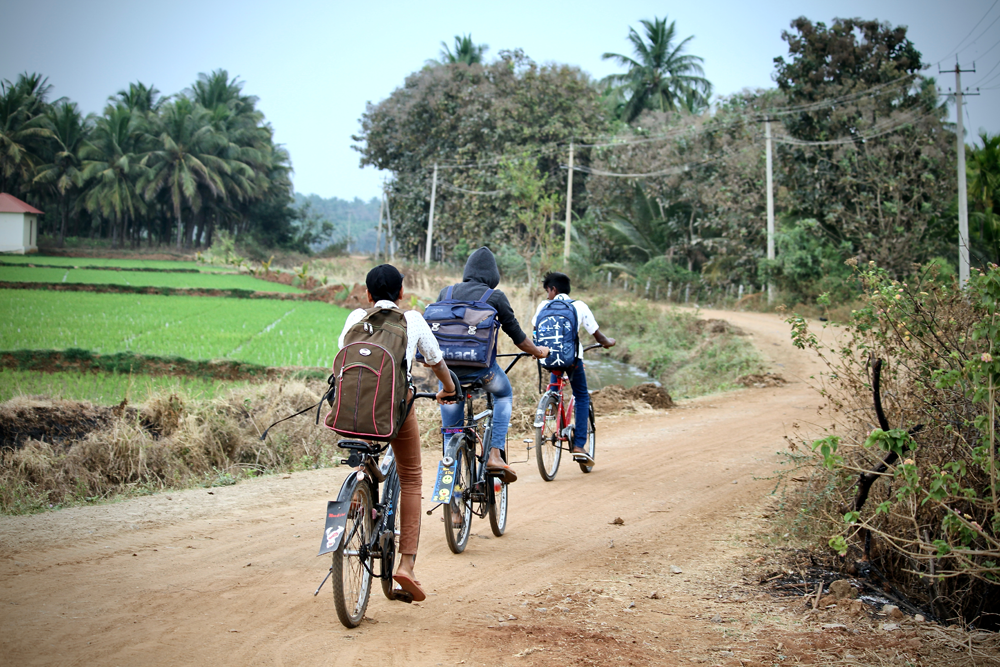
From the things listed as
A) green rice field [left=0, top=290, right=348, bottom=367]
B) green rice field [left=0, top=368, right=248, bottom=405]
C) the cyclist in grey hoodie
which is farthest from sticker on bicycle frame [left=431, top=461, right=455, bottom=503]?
green rice field [left=0, top=290, right=348, bottom=367]

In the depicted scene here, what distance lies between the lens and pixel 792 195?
28453mm

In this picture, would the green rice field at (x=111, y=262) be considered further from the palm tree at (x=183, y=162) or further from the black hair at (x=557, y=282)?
the black hair at (x=557, y=282)

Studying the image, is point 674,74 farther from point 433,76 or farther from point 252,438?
point 252,438

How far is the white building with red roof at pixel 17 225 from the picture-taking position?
17.4m

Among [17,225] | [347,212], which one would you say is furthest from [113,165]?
[347,212]

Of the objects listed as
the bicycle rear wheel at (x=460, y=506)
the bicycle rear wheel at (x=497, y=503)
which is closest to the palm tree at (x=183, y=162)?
the bicycle rear wheel at (x=497, y=503)

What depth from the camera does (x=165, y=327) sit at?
683 inches

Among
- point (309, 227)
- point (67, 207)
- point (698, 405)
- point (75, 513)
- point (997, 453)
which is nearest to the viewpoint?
point (997, 453)

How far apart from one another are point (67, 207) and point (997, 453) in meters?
23.1

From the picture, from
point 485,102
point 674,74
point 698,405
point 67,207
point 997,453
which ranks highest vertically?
point 674,74

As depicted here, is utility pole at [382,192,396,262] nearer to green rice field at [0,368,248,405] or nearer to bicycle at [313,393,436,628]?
green rice field at [0,368,248,405]

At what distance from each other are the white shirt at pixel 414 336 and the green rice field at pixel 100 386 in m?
6.17

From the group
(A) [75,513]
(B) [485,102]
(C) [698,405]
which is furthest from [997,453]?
(B) [485,102]

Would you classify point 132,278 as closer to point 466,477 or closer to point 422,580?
point 466,477
